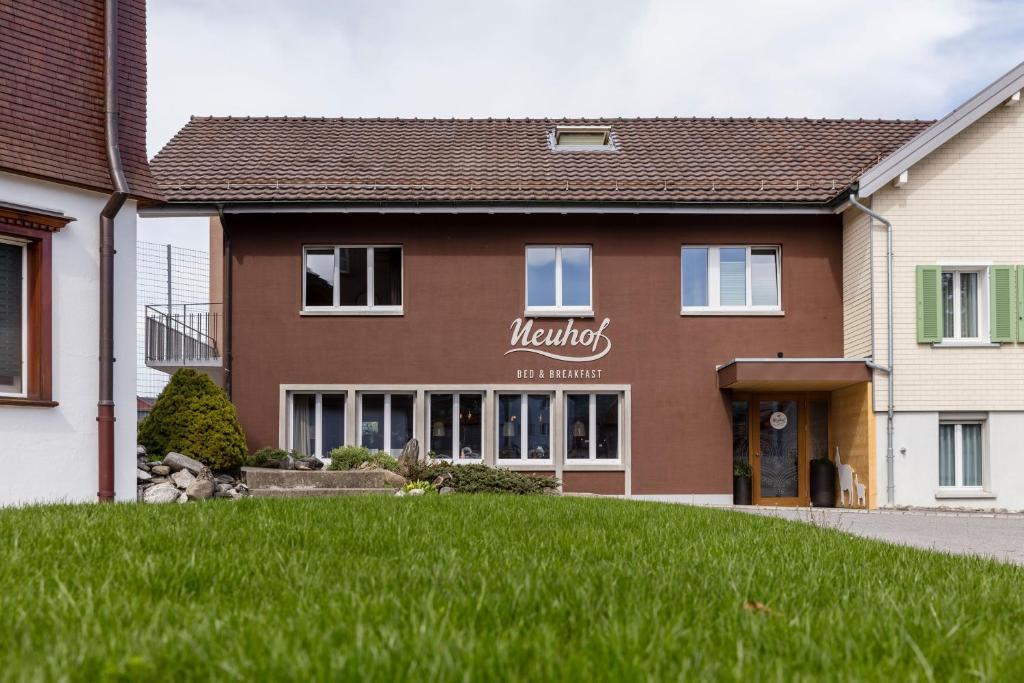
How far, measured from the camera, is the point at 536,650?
3.54 metres

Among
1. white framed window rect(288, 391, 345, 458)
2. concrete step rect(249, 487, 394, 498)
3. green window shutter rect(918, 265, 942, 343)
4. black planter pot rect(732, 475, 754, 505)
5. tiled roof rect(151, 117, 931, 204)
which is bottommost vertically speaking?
black planter pot rect(732, 475, 754, 505)

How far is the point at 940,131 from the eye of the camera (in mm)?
20031

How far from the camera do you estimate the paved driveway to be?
12.1 meters

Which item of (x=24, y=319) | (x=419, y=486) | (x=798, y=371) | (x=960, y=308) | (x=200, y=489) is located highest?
(x=960, y=308)

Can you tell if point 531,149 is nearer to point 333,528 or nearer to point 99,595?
point 333,528

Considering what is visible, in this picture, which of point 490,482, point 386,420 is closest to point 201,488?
point 490,482

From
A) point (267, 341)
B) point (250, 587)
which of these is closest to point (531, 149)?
point (267, 341)

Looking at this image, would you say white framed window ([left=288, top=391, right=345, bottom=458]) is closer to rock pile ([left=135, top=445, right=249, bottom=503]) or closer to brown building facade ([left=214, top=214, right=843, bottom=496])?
brown building facade ([left=214, top=214, right=843, bottom=496])

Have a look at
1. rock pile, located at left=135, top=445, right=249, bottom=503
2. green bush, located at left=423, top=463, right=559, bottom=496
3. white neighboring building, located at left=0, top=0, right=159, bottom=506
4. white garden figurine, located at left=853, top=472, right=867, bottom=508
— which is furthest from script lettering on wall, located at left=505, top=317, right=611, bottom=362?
white neighboring building, located at left=0, top=0, right=159, bottom=506

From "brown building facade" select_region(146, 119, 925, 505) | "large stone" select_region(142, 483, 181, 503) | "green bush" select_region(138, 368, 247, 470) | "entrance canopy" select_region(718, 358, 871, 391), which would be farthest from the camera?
"brown building facade" select_region(146, 119, 925, 505)

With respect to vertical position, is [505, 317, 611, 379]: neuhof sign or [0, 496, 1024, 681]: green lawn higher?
[505, 317, 611, 379]: neuhof sign

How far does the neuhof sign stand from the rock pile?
6.19 metres

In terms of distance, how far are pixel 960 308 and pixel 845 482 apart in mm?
3969

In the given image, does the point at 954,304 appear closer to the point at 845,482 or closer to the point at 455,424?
the point at 845,482
